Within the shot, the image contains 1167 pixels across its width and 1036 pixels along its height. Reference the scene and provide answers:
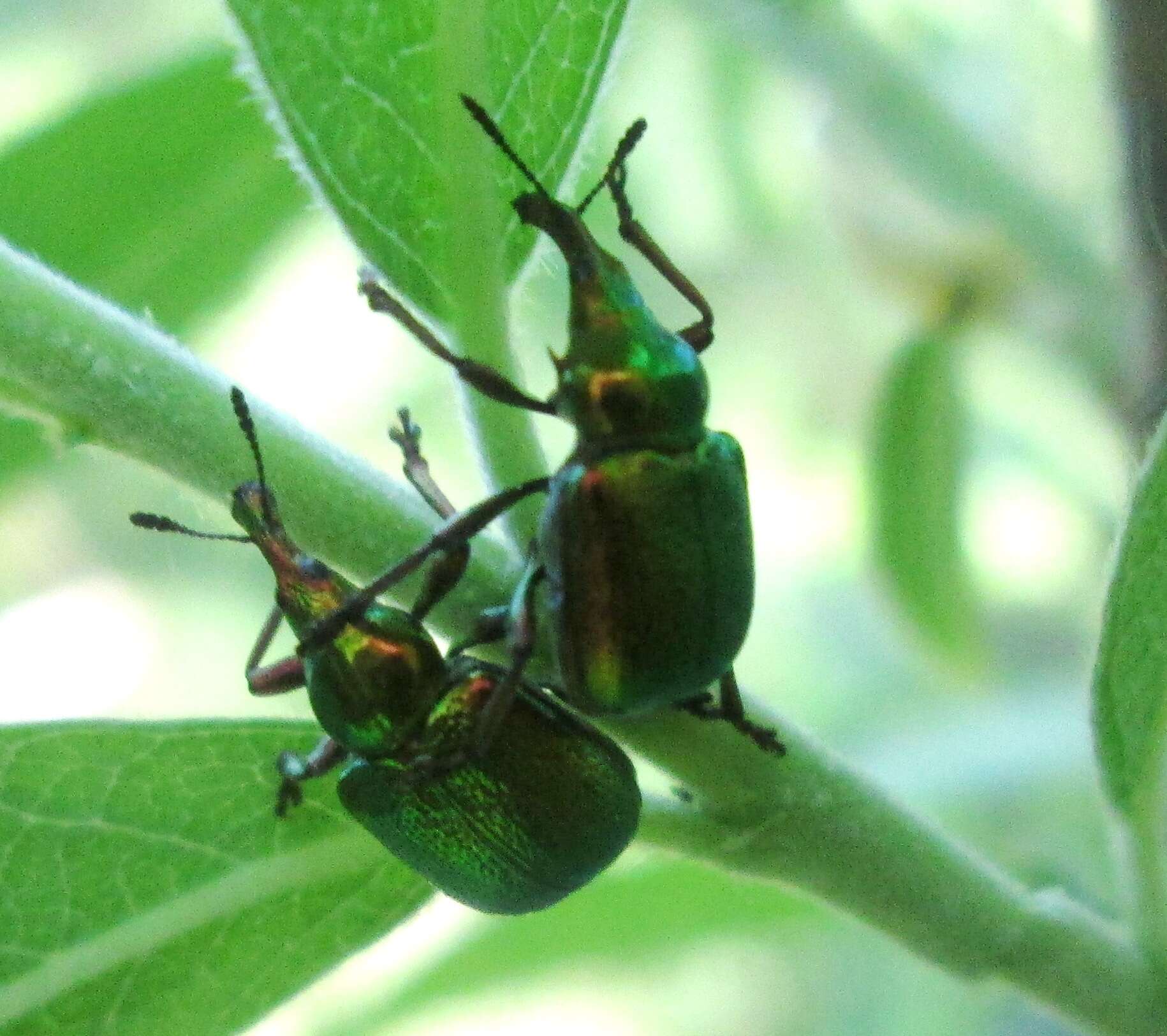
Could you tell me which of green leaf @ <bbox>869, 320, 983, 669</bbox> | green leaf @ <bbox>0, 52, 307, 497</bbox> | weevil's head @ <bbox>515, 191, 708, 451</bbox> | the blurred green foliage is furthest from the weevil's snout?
green leaf @ <bbox>869, 320, 983, 669</bbox>

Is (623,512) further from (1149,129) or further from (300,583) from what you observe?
(1149,129)

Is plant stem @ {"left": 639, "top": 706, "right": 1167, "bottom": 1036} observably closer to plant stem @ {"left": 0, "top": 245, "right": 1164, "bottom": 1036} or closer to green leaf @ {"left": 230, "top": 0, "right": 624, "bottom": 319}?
plant stem @ {"left": 0, "top": 245, "right": 1164, "bottom": 1036}

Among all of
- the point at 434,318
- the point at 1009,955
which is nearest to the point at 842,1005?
the point at 1009,955

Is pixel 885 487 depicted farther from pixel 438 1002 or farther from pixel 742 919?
pixel 438 1002

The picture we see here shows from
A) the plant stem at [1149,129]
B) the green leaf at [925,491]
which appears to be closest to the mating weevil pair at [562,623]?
the plant stem at [1149,129]

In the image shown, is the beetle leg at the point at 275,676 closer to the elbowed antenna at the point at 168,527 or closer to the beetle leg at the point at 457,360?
the elbowed antenna at the point at 168,527

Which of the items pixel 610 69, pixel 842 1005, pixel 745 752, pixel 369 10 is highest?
pixel 369 10
